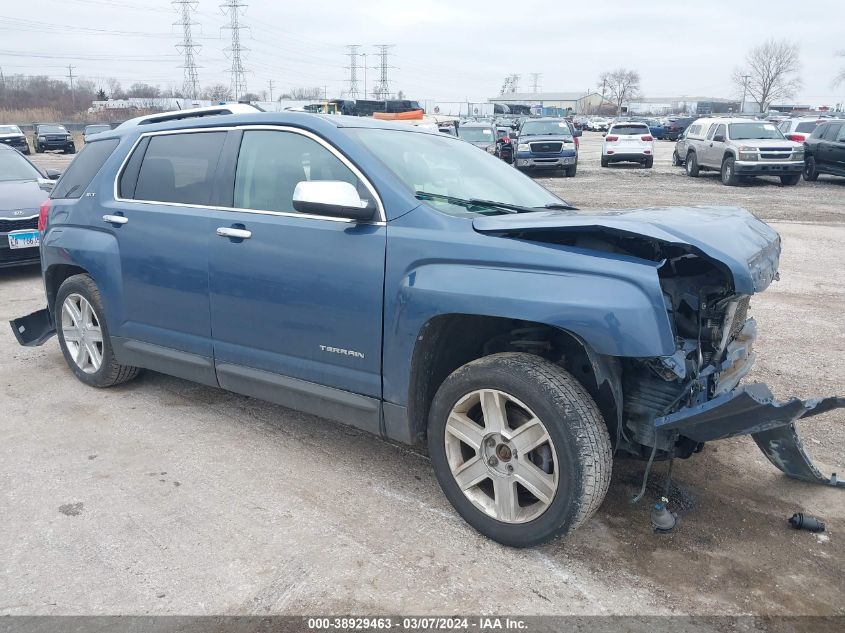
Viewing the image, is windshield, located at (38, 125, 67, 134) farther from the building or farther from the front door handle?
the building

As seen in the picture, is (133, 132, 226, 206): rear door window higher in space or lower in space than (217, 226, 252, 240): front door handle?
higher

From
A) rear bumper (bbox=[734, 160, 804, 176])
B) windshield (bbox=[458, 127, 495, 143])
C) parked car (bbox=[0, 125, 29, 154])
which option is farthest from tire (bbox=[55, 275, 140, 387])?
parked car (bbox=[0, 125, 29, 154])

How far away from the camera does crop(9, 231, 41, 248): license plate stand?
26.2ft

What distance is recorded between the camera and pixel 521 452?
2916mm

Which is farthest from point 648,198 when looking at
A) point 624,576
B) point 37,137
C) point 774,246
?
point 37,137

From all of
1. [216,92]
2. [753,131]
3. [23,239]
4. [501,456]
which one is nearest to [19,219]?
[23,239]

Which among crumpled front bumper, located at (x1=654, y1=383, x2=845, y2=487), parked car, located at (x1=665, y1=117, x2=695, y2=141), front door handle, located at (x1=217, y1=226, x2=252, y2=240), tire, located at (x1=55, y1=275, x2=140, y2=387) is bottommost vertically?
tire, located at (x1=55, y1=275, x2=140, y2=387)

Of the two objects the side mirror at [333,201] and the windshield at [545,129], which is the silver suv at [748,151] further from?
the side mirror at [333,201]

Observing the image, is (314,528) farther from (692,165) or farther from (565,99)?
(565,99)

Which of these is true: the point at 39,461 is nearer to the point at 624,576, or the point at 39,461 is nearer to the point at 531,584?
the point at 531,584

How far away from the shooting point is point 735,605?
8.65ft

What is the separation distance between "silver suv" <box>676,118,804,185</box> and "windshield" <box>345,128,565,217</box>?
1653 centimetres

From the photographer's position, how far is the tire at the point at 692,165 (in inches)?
859

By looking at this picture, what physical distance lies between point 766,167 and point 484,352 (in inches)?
712
